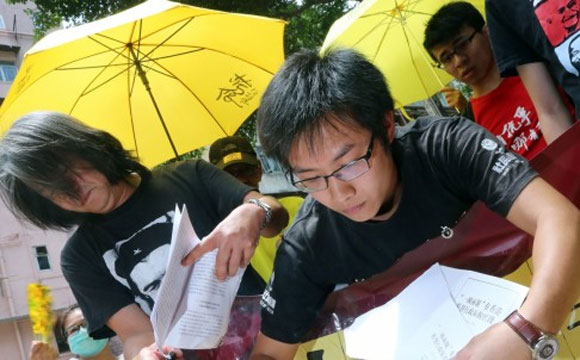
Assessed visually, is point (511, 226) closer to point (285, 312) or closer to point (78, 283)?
point (285, 312)

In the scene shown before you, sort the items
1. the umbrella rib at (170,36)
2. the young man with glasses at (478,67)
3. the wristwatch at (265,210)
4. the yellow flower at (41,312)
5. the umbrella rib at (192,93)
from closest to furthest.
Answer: the wristwatch at (265,210) → the young man with glasses at (478,67) → the umbrella rib at (170,36) → the umbrella rib at (192,93) → the yellow flower at (41,312)

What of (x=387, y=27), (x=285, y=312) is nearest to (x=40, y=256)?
(x=387, y=27)

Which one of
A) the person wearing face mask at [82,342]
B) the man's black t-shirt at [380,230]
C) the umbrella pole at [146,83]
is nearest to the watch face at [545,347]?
the man's black t-shirt at [380,230]

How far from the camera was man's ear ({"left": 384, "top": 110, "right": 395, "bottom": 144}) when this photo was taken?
4.86 ft

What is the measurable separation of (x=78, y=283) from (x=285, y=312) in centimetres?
90

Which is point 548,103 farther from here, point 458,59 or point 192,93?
point 192,93

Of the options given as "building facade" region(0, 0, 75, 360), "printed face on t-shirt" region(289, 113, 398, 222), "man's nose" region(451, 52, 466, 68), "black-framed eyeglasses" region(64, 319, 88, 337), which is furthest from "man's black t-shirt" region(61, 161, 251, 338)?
"building facade" region(0, 0, 75, 360)

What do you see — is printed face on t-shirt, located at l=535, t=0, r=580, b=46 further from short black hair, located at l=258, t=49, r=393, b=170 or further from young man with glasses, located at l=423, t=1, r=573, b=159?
young man with glasses, located at l=423, t=1, r=573, b=159

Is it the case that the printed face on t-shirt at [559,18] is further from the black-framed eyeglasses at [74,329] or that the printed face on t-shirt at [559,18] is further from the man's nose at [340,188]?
the black-framed eyeglasses at [74,329]

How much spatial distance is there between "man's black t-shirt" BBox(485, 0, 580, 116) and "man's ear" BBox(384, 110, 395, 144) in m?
0.56

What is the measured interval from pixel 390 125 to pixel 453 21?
150cm

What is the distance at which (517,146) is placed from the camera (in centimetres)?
232

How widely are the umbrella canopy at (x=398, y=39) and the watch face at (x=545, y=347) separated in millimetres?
2547

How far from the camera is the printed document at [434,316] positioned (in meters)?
1.20
